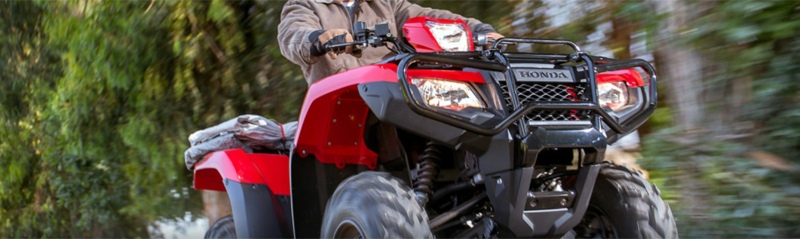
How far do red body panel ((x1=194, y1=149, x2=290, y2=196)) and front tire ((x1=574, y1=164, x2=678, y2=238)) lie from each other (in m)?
1.41

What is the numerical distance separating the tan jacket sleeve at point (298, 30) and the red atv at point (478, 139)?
0.73 feet

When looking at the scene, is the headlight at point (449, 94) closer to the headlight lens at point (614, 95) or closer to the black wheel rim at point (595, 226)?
the headlight lens at point (614, 95)

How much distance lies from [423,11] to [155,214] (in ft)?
21.0

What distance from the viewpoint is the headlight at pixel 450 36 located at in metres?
3.36

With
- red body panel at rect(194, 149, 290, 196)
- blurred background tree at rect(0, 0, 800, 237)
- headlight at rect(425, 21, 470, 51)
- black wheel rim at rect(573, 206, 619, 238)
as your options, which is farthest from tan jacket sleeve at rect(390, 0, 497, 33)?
black wheel rim at rect(573, 206, 619, 238)

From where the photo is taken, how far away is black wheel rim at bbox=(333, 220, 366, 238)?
10.3ft

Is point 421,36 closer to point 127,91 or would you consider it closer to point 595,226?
point 595,226

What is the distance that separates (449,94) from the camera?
9.91 ft

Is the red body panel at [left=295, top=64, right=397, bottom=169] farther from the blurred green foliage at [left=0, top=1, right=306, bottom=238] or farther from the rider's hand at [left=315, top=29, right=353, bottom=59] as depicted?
the blurred green foliage at [left=0, top=1, right=306, bottom=238]

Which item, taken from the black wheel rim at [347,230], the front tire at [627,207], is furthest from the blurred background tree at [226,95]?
the black wheel rim at [347,230]

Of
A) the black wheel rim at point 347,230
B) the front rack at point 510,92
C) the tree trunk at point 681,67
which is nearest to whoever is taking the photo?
the front rack at point 510,92

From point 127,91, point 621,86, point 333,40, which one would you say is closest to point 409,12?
point 333,40

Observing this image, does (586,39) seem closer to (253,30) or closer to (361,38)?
(361,38)

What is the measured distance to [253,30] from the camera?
7480mm
